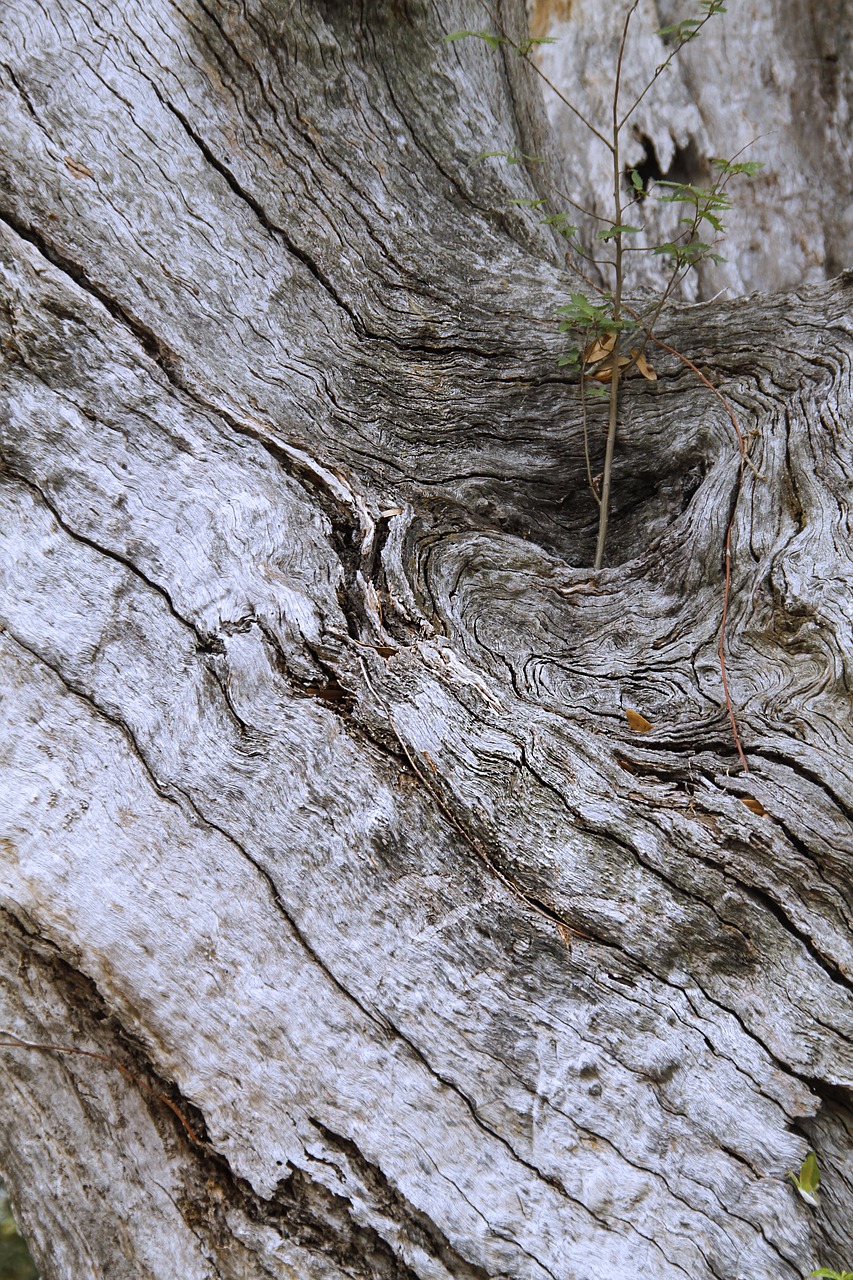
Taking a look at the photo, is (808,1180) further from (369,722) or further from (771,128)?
(771,128)

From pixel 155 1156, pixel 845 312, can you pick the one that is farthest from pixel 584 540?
pixel 155 1156

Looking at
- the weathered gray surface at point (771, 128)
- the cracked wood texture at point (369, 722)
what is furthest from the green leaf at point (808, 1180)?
the weathered gray surface at point (771, 128)

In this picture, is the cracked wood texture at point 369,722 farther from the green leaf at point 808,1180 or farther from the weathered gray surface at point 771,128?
the weathered gray surface at point 771,128

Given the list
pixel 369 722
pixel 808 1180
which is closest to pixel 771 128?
pixel 369 722

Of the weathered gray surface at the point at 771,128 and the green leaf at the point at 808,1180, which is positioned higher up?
the weathered gray surface at the point at 771,128

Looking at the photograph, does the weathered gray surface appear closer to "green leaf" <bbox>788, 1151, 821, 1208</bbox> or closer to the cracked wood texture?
the cracked wood texture

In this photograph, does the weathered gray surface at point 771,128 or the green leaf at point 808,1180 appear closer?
the green leaf at point 808,1180

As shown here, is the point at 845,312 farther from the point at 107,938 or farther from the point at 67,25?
the point at 107,938

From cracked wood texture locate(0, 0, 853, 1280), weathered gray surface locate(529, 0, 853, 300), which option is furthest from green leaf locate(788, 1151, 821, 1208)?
weathered gray surface locate(529, 0, 853, 300)
